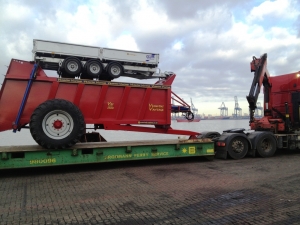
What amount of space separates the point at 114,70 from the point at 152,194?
20.2ft

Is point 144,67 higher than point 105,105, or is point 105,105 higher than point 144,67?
point 144,67

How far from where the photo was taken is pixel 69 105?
26.1ft

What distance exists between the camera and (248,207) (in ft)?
16.6

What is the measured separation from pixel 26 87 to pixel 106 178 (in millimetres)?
3692

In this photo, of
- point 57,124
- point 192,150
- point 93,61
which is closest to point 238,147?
point 192,150

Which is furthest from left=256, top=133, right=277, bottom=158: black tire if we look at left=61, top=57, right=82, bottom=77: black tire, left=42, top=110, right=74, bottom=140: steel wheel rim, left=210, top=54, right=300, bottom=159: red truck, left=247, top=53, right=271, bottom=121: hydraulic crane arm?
left=61, top=57, right=82, bottom=77: black tire

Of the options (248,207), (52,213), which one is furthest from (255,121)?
(52,213)

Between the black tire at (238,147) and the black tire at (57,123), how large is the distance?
594 centimetres

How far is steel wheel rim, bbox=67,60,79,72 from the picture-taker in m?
10.1

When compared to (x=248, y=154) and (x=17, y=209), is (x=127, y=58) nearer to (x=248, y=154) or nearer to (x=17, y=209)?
(x=248, y=154)

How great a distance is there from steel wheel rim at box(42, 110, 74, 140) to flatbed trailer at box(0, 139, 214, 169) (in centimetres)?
48

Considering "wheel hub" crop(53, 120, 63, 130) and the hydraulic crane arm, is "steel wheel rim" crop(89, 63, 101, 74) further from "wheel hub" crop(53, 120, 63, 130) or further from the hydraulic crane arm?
the hydraulic crane arm

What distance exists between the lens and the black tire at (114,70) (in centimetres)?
1057

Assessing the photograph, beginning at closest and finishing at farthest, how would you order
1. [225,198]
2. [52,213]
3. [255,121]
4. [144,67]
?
[52,213] < [225,198] < [144,67] < [255,121]
